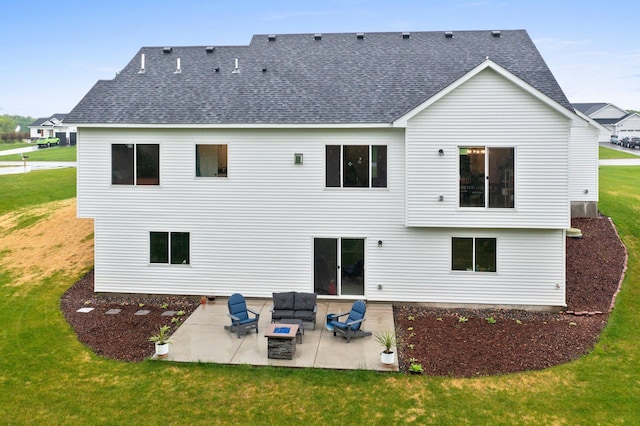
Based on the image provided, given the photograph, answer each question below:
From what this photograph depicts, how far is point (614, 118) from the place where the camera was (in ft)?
262

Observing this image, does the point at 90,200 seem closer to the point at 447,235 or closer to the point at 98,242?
the point at 98,242

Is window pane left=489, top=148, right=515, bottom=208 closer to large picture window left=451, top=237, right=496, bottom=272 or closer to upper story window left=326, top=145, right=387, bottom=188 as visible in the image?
large picture window left=451, top=237, right=496, bottom=272

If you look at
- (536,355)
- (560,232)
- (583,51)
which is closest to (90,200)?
(536,355)

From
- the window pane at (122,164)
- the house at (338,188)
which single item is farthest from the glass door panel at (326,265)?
the window pane at (122,164)

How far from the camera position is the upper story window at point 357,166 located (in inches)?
558

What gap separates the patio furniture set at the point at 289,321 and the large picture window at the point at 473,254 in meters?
4.05

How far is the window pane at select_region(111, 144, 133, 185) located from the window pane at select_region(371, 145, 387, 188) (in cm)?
823

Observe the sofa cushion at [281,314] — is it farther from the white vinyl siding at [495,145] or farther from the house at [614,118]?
the house at [614,118]

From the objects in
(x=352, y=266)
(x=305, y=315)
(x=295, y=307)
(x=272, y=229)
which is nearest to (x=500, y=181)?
(x=352, y=266)

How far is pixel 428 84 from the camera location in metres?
15.7

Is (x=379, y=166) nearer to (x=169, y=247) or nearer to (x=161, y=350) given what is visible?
(x=169, y=247)

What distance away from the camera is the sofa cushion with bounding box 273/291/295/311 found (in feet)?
41.3

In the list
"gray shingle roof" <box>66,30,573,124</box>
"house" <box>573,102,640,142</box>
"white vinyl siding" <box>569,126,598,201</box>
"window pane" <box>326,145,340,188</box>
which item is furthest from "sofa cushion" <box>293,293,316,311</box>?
"house" <box>573,102,640,142</box>

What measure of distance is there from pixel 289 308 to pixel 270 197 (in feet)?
12.8
